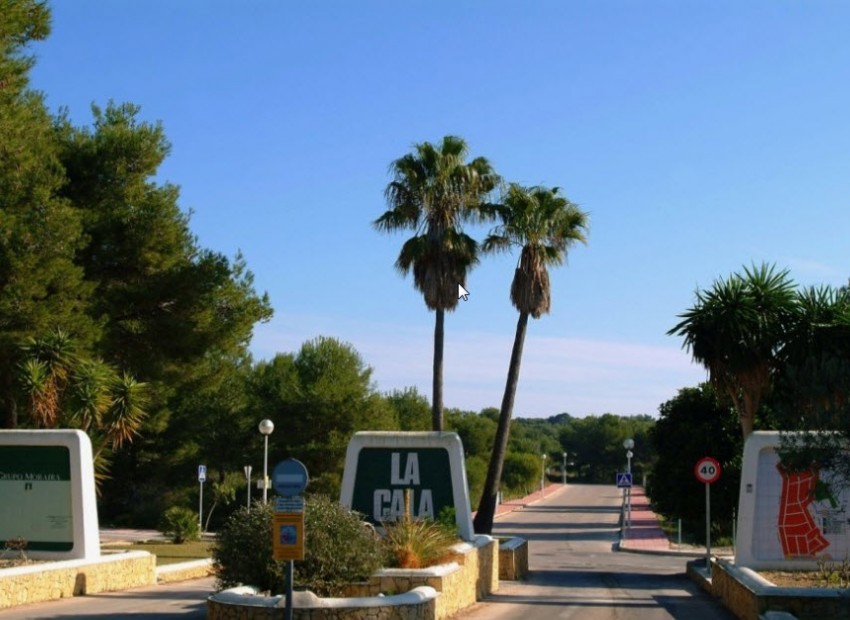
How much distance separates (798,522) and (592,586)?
21.1 ft

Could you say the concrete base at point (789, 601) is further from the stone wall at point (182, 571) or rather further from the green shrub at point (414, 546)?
the stone wall at point (182, 571)

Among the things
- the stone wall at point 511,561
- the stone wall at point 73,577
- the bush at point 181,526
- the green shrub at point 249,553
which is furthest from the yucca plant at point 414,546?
the bush at point 181,526

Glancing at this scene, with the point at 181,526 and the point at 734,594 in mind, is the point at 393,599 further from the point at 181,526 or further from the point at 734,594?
the point at 181,526

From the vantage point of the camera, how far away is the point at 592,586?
27297 mm

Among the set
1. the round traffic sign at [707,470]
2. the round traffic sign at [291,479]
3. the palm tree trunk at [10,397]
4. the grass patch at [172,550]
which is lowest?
the grass patch at [172,550]

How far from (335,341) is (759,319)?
41.2 meters

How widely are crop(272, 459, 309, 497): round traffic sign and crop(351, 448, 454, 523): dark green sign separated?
11508 millimetres

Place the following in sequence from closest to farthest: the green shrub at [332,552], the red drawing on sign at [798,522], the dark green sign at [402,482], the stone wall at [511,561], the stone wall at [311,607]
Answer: the stone wall at [311,607]
the green shrub at [332,552]
the red drawing on sign at [798,522]
the dark green sign at [402,482]
the stone wall at [511,561]

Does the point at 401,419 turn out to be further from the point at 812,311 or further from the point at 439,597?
the point at 439,597

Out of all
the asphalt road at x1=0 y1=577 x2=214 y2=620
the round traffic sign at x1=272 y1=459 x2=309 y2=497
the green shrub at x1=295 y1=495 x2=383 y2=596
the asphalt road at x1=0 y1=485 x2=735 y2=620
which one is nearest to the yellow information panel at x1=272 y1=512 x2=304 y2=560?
the round traffic sign at x1=272 y1=459 x2=309 y2=497

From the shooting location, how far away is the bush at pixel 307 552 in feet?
49.9

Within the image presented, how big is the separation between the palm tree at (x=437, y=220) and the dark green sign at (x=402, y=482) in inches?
335

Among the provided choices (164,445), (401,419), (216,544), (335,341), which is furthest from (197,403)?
(216,544)

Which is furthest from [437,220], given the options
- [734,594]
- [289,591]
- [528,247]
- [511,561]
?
[289,591]
